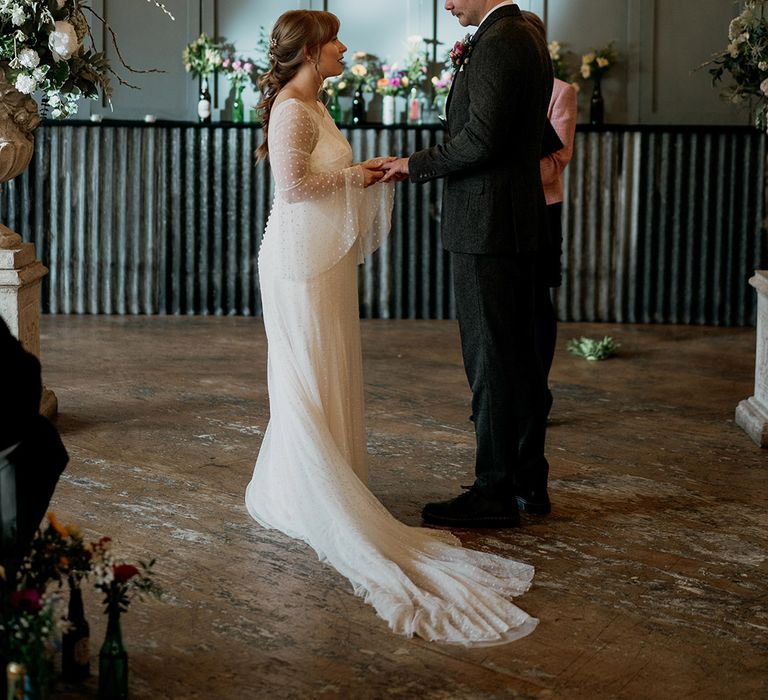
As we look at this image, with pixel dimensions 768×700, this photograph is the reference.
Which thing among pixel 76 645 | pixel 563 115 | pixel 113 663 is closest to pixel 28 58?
pixel 563 115

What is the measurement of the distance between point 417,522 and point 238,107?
5.40 meters

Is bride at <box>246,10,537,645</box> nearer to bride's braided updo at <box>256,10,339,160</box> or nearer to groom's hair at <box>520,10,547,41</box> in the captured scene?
bride's braided updo at <box>256,10,339,160</box>

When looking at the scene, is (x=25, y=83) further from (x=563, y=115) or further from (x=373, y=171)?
(x=563, y=115)

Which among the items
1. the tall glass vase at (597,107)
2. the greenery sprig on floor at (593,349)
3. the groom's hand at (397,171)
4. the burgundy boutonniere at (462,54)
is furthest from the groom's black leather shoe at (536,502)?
the tall glass vase at (597,107)

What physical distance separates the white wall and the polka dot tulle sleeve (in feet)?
16.8

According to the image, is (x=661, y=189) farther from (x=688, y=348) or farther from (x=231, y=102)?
(x=231, y=102)

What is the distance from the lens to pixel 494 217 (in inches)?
165

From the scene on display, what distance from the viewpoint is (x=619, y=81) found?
359 inches

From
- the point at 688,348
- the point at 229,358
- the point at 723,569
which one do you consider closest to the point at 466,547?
the point at 723,569

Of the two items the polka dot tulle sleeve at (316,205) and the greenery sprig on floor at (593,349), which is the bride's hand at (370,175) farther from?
the greenery sprig on floor at (593,349)

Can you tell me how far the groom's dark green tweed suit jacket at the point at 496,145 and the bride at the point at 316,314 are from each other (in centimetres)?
27

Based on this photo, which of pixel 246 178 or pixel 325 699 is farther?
pixel 246 178

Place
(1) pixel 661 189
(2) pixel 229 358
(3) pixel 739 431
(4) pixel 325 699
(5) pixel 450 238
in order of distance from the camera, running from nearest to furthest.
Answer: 1. (4) pixel 325 699
2. (5) pixel 450 238
3. (3) pixel 739 431
4. (2) pixel 229 358
5. (1) pixel 661 189

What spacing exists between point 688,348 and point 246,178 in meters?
3.30
